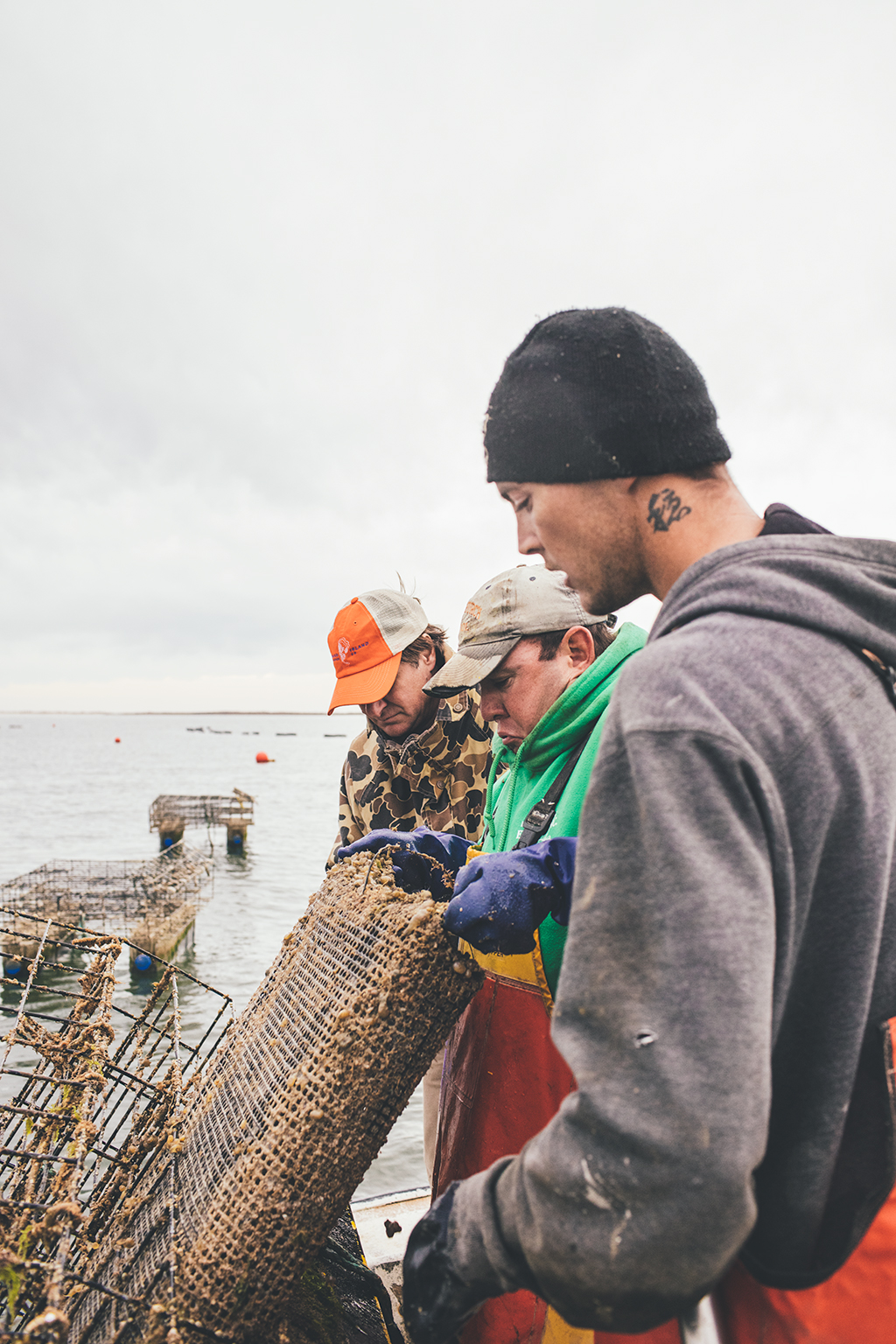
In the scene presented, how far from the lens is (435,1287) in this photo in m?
1.07

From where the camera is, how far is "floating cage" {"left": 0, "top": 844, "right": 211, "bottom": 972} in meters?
16.8

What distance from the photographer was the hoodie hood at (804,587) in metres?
0.98

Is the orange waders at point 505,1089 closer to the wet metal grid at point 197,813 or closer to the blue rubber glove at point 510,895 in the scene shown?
the blue rubber glove at point 510,895

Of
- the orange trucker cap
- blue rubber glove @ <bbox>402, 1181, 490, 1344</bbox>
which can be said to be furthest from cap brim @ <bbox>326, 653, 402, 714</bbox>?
blue rubber glove @ <bbox>402, 1181, 490, 1344</bbox>

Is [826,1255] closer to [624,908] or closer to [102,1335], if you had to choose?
[624,908]

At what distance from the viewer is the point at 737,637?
952 millimetres

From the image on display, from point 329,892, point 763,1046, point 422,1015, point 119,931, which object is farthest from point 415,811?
point 119,931

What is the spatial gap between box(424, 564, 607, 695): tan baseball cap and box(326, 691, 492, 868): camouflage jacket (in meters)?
1.37

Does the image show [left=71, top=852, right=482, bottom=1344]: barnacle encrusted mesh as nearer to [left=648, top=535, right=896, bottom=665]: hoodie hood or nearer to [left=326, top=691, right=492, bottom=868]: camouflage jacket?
[left=648, top=535, right=896, bottom=665]: hoodie hood

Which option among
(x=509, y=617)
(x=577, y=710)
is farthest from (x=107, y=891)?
(x=577, y=710)

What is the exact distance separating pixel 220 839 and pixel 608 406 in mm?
42541

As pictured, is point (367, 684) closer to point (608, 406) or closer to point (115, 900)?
point (608, 406)

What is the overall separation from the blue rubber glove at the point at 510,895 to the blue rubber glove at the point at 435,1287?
0.52m

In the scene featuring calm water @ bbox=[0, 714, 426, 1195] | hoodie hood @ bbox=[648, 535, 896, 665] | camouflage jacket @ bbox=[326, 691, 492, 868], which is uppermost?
hoodie hood @ bbox=[648, 535, 896, 665]
